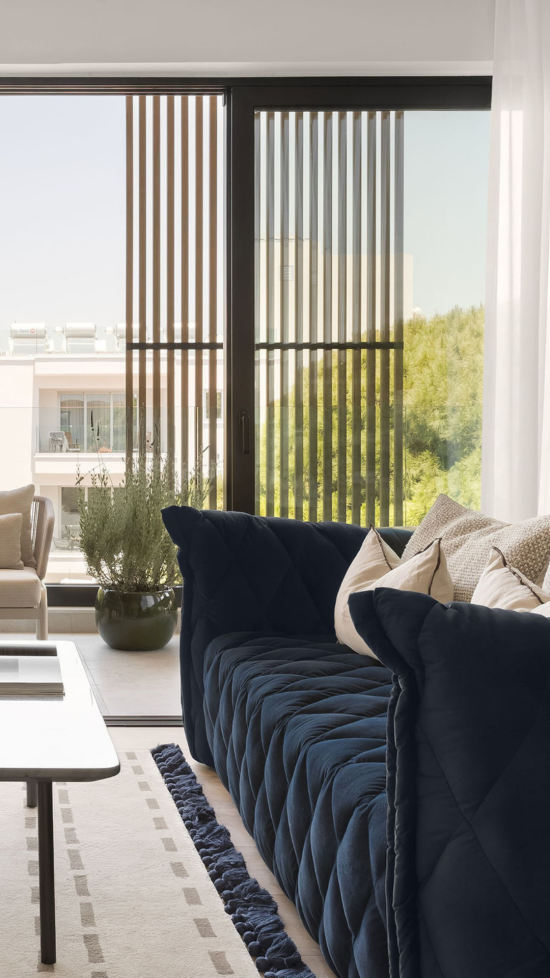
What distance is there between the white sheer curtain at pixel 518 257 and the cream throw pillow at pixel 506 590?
77.9 inches

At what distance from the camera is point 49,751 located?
1.56m

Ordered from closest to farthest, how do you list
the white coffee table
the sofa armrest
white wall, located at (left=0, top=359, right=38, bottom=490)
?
1. the white coffee table
2. the sofa armrest
3. white wall, located at (left=0, top=359, right=38, bottom=490)

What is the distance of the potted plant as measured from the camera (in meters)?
4.54

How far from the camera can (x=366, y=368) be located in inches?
161

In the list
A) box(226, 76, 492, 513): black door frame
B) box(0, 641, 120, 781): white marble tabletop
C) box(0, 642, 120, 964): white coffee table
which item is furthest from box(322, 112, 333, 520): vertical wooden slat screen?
box(0, 642, 120, 964): white coffee table

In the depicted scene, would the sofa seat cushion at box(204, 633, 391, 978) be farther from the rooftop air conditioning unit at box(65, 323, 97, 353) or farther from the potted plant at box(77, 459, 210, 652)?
the rooftop air conditioning unit at box(65, 323, 97, 353)

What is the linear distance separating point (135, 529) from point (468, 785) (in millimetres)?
3786

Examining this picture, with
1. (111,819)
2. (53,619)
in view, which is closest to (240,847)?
(111,819)

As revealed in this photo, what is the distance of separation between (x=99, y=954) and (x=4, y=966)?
17 centimetres

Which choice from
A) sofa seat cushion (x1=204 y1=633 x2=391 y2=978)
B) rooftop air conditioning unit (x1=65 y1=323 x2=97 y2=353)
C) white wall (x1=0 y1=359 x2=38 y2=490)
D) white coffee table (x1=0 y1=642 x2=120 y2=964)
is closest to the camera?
sofa seat cushion (x1=204 y1=633 x2=391 y2=978)

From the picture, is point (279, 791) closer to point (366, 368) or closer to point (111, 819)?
point (111, 819)

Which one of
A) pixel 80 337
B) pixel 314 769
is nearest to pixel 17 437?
pixel 80 337

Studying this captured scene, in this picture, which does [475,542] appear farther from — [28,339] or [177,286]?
[28,339]

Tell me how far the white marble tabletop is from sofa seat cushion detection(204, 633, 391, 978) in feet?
1.25
